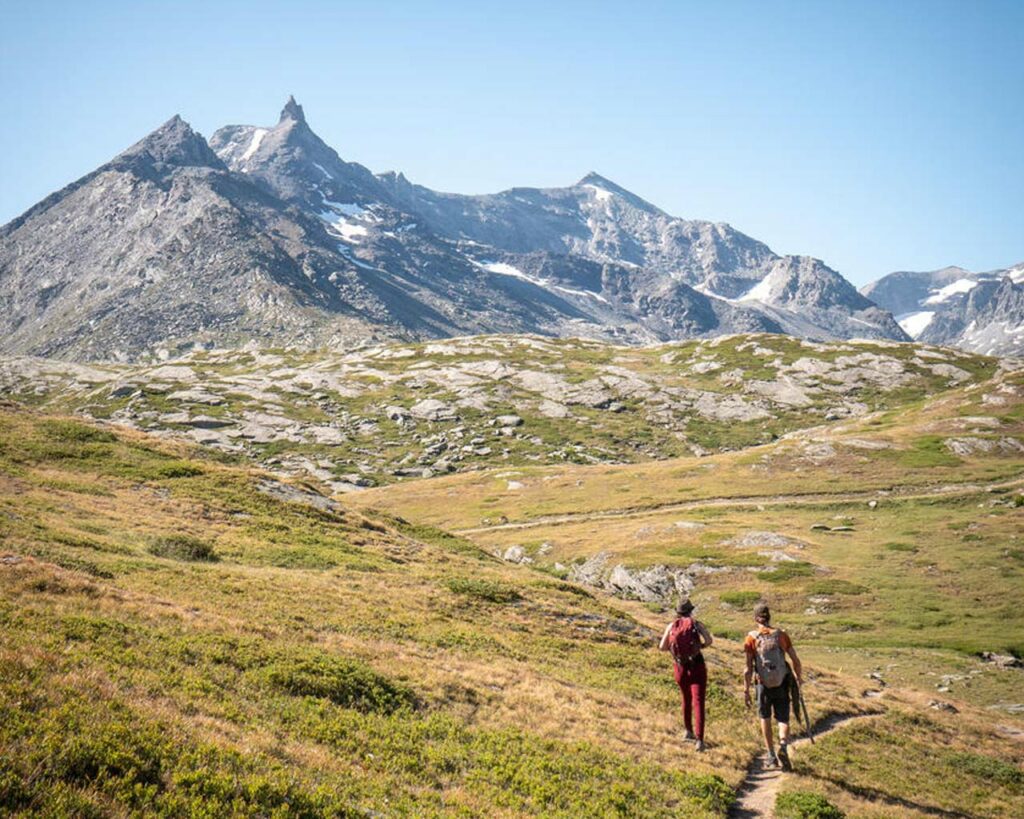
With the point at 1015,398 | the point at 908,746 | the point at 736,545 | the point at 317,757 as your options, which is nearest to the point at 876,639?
the point at 736,545

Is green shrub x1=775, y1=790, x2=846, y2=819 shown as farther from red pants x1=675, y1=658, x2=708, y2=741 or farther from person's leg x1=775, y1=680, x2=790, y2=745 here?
red pants x1=675, y1=658, x2=708, y2=741

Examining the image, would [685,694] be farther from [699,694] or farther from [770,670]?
[770,670]

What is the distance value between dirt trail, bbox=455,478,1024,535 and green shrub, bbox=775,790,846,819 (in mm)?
72298

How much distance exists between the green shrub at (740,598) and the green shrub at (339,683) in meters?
45.0

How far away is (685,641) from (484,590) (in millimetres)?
18987

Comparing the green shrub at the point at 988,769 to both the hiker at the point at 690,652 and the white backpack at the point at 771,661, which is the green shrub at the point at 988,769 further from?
the hiker at the point at 690,652

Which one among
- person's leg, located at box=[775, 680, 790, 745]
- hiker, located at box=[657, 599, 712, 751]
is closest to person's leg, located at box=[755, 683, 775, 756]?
person's leg, located at box=[775, 680, 790, 745]

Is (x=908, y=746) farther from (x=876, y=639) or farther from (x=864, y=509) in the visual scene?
(x=864, y=509)

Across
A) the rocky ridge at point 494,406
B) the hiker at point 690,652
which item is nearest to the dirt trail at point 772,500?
the rocky ridge at point 494,406

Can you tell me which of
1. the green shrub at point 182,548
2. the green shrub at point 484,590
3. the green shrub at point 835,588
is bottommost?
the green shrub at point 835,588

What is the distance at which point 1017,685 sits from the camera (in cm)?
3862

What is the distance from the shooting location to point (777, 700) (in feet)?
62.7

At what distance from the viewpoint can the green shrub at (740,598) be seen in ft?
185

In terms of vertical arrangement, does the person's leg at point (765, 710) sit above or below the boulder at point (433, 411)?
below
